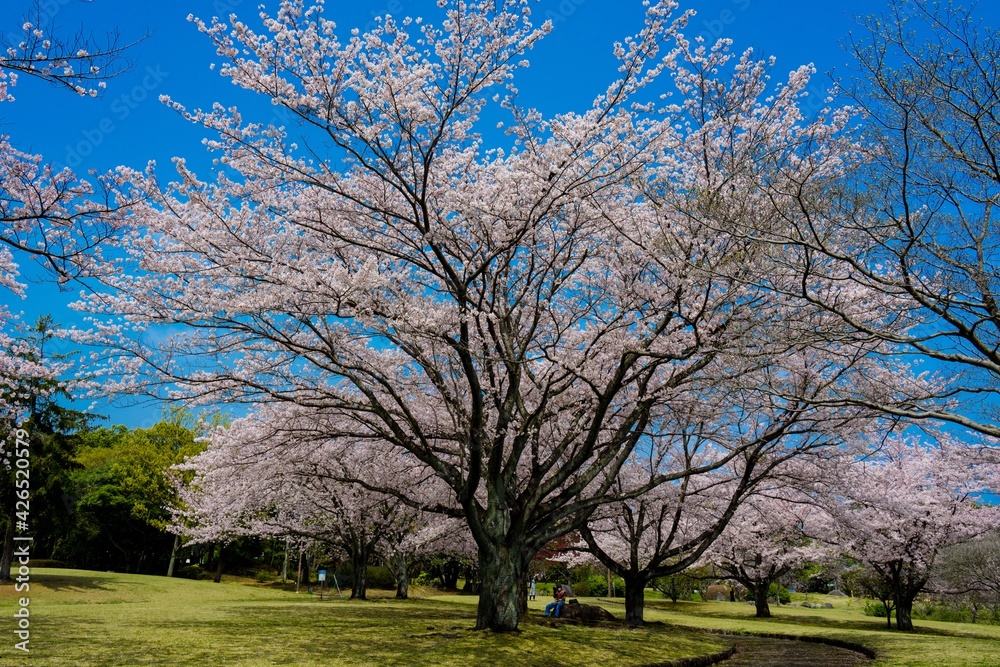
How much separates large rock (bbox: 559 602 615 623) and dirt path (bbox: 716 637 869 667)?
11.0 feet

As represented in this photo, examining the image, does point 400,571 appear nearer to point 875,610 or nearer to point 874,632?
point 874,632

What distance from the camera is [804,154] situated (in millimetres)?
9820

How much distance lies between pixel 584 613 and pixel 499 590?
246 inches

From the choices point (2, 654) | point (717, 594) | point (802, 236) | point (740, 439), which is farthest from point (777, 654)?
point (717, 594)

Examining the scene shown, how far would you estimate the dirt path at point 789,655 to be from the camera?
37.5 feet

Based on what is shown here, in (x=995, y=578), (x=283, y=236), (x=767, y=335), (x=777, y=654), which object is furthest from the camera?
(x=995, y=578)

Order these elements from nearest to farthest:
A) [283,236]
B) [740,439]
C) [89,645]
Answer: [89,645]
[283,236]
[740,439]

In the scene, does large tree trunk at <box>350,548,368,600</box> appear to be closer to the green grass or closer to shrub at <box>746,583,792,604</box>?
the green grass

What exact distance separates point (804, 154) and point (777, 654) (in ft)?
33.1

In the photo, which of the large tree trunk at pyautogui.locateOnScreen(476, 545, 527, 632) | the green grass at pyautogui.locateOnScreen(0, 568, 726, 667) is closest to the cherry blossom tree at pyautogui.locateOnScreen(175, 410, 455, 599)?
the green grass at pyautogui.locateOnScreen(0, 568, 726, 667)

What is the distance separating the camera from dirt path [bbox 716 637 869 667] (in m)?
11.4

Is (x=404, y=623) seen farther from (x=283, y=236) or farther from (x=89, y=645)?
(x=283, y=236)

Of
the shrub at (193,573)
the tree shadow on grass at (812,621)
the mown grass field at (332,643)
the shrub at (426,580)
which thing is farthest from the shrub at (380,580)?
the mown grass field at (332,643)

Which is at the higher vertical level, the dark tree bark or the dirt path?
the dark tree bark
